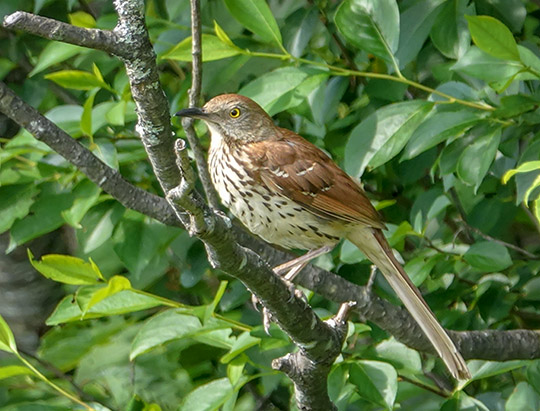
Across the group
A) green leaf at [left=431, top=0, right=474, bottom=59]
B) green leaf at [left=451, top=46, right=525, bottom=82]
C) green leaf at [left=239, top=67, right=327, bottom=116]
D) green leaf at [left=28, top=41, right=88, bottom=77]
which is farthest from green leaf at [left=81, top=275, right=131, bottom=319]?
green leaf at [left=431, top=0, right=474, bottom=59]

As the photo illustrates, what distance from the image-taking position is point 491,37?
3027 millimetres

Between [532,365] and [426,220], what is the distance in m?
0.65

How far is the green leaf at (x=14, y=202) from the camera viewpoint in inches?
143

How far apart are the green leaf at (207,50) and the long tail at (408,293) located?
0.79 meters

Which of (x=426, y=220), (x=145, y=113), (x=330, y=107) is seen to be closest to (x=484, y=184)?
(x=426, y=220)

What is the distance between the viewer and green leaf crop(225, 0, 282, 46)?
3.40m

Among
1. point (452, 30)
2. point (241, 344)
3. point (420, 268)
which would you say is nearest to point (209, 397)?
point (241, 344)

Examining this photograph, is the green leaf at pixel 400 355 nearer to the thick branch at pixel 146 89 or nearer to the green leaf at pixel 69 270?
the green leaf at pixel 69 270

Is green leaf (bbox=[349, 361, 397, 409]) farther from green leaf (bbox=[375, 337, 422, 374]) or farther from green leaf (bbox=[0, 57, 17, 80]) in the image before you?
green leaf (bbox=[0, 57, 17, 80])

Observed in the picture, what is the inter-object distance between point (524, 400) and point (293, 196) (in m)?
1.02

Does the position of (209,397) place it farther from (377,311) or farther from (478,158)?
(478,158)

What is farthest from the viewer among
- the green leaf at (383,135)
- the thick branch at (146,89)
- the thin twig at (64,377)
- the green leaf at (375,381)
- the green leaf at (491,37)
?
the thin twig at (64,377)

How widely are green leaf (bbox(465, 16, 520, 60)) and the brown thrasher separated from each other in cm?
81

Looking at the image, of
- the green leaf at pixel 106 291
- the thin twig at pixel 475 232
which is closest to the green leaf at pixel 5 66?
the green leaf at pixel 106 291
